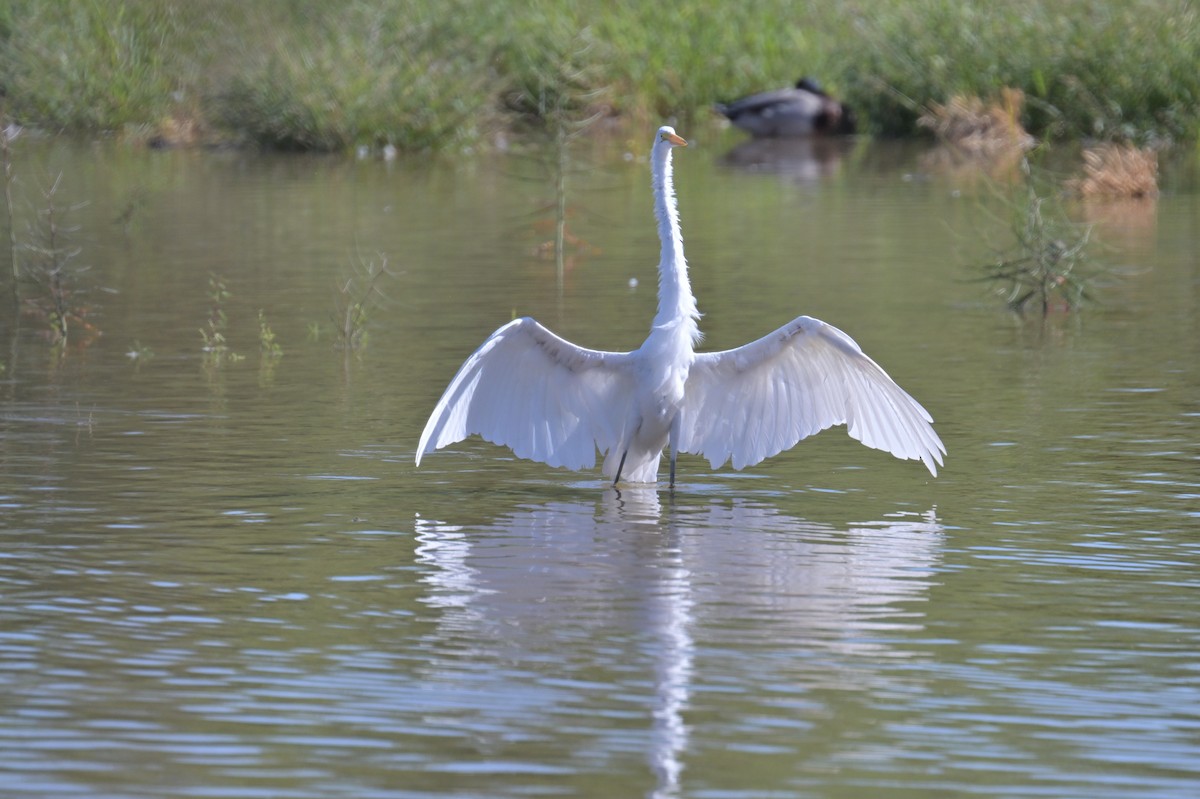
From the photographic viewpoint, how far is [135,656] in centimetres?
627

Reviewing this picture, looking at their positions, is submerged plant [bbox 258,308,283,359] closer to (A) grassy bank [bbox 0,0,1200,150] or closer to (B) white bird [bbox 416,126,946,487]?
(B) white bird [bbox 416,126,946,487]

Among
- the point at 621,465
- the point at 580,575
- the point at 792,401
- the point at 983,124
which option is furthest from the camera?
the point at 983,124

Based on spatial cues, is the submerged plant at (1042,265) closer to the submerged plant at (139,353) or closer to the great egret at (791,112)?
the submerged plant at (139,353)

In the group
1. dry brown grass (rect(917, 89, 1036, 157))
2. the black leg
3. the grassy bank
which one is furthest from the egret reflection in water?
dry brown grass (rect(917, 89, 1036, 157))

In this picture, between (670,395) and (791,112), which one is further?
(791,112)

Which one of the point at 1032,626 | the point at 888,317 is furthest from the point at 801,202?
the point at 1032,626

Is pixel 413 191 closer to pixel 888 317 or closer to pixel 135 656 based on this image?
pixel 888 317

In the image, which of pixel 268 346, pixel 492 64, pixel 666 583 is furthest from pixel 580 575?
pixel 492 64

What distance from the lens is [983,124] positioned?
29.2 m

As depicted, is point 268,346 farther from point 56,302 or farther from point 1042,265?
point 1042,265

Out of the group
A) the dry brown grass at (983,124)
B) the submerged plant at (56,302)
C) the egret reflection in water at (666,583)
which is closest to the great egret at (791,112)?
the dry brown grass at (983,124)

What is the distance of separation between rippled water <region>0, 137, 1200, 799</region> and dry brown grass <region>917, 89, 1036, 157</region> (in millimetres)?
13972

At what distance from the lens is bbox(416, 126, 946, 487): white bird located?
8766 millimetres

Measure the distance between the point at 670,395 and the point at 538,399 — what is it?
600mm
